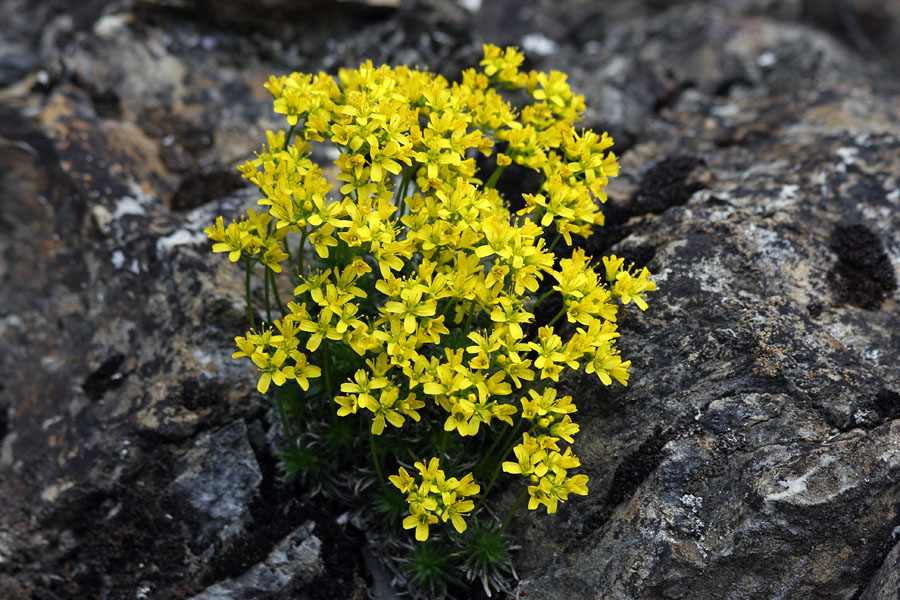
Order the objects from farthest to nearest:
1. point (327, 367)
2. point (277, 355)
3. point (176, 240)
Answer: point (176, 240) → point (327, 367) → point (277, 355)

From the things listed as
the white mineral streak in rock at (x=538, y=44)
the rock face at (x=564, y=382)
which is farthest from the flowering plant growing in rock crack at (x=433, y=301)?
the white mineral streak in rock at (x=538, y=44)

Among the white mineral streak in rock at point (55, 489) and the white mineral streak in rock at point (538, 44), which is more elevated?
the white mineral streak in rock at point (538, 44)

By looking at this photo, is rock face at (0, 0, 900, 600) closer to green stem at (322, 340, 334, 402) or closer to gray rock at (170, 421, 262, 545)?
gray rock at (170, 421, 262, 545)

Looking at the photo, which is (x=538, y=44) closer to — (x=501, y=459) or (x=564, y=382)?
(x=564, y=382)

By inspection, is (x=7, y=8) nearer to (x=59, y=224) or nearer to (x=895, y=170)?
(x=59, y=224)

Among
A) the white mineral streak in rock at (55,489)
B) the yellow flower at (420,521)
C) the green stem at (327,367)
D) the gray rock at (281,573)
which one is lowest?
the white mineral streak in rock at (55,489)

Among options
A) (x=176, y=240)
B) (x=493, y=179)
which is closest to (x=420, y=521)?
(x=493, y=179)

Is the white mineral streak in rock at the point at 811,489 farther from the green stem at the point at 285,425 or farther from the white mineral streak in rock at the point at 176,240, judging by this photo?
the white mineral streak in rock at the point at 176,240
